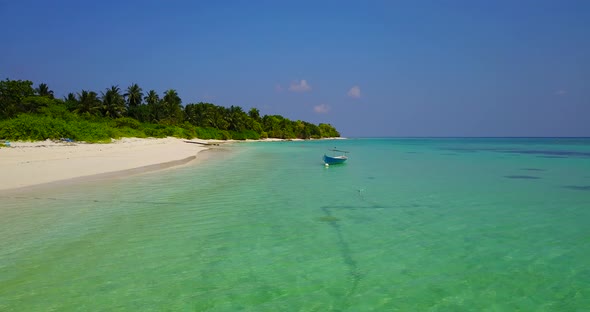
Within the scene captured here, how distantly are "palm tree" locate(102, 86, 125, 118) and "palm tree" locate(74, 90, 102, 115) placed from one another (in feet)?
6.60

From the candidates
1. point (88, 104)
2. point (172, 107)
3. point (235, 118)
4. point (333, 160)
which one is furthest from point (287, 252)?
point (235, 118)

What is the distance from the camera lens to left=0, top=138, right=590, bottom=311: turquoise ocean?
5.81 meters

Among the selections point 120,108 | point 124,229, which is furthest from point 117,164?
point 120,108

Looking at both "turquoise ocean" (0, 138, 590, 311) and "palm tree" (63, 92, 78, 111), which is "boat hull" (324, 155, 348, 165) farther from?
"palm tree" (63, 92, 78, 111)

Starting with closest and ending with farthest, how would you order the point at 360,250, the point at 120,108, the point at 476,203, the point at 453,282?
the point at 453,282
the point at 360,250
the point at 476,203
the point at 120,108

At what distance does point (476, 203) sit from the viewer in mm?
14922

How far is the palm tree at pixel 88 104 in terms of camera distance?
77.0 metres

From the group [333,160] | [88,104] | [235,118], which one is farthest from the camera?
[235,118]

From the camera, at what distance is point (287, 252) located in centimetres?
822

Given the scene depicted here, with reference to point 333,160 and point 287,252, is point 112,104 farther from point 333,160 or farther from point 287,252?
point 287,252

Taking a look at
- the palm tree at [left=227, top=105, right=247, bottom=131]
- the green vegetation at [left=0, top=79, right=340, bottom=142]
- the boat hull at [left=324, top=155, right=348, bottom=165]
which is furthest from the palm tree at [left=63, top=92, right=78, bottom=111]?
the boat hull at [left=324, top=155, right=348, bottom=165]

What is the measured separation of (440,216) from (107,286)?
10130 millimetres

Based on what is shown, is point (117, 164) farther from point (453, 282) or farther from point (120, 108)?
point (120, 108)

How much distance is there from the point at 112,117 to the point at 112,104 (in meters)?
2.91
